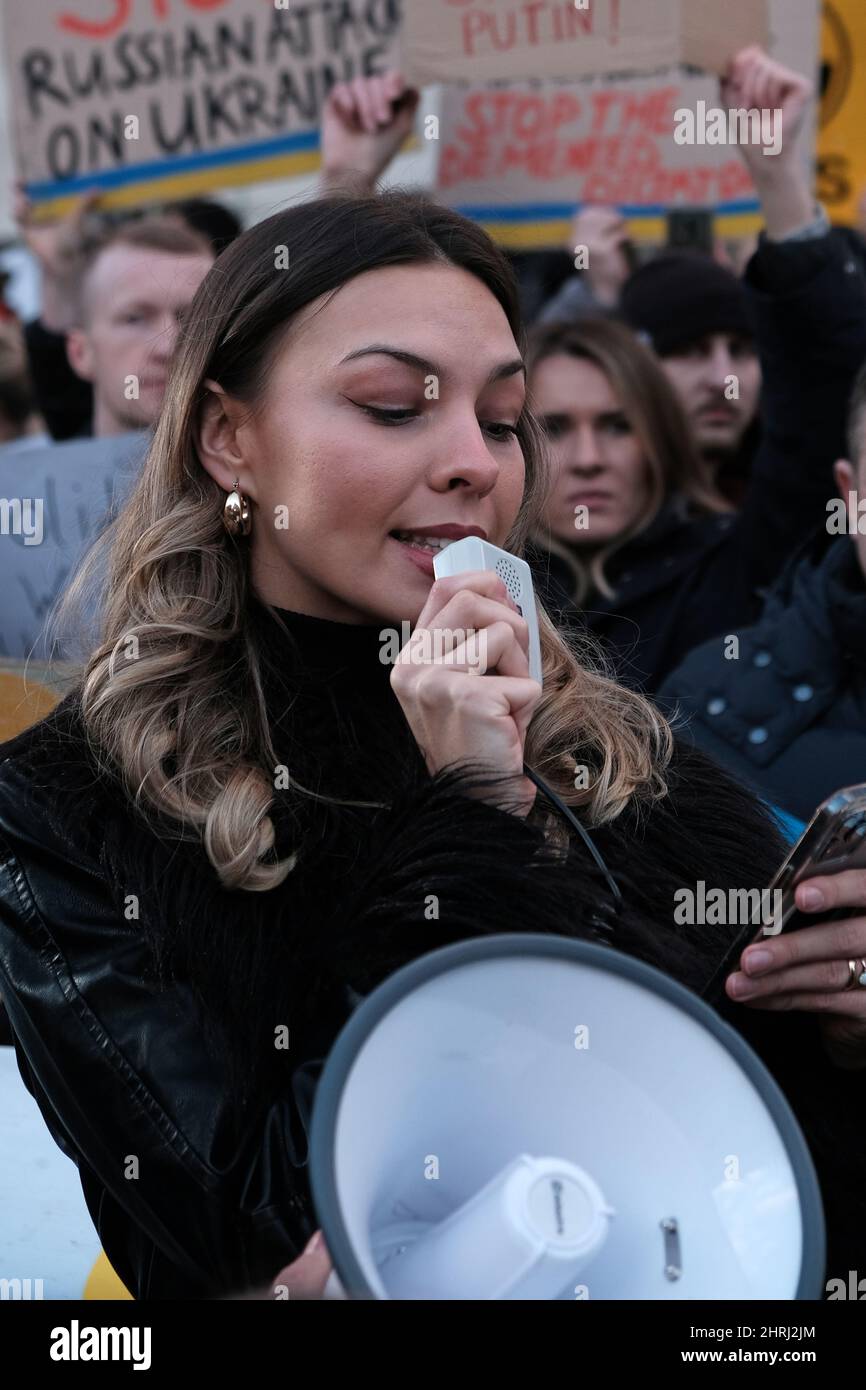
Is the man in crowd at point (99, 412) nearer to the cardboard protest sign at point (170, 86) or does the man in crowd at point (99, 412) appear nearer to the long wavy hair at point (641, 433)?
the cardboard protest sign at point (170, 86)

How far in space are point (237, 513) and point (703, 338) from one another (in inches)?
91.4

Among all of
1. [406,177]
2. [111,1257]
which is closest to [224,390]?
[111,1257]

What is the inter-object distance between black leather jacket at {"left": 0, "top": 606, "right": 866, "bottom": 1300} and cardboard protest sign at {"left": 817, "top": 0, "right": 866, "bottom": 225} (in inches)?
108

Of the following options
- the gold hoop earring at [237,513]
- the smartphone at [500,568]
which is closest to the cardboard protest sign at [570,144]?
the gold hoop earring at [237,513]

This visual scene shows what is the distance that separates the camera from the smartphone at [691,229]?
4.21 m

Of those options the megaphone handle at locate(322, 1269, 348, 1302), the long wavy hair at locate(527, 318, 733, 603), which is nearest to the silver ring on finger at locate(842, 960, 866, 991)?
the megaphone handle at locate(322, 1269, 348, 1302)

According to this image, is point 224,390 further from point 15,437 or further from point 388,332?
point 15,437

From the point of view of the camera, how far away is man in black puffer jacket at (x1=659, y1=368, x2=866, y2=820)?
2754 millimetres

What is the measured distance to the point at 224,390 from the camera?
198cm
